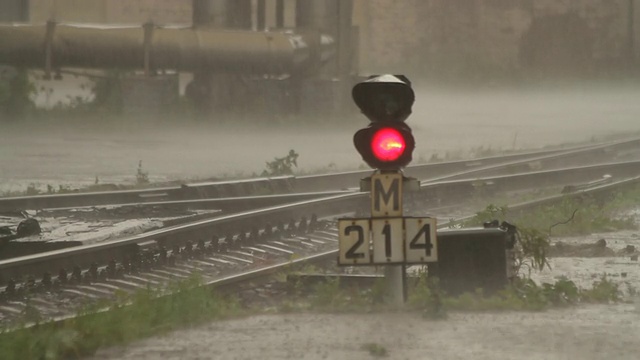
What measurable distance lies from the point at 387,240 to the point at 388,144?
23.1 inches

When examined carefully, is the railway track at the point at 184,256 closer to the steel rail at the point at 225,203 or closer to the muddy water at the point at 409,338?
the steel rail at the point at 225,203

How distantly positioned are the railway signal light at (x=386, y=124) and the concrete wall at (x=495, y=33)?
106ft

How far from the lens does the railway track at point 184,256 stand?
853 centimetres

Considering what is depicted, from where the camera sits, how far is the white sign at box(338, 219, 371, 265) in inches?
294

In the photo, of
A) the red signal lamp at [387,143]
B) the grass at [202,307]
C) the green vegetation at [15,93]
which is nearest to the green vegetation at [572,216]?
the grass at [202,307]

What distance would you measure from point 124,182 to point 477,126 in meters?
15.3

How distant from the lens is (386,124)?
301 inches

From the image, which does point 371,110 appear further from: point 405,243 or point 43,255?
point 43,255

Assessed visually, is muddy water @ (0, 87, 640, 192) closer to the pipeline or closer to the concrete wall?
the pipeline

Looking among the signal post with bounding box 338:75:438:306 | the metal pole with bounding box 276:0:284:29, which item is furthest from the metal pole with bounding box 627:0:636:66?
the signal post with bounding box 338:75:438:306

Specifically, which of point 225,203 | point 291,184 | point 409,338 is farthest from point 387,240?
point 291,184

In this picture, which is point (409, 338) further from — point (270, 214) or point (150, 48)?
point (150, 48)

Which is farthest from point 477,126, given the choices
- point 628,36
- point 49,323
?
point 49,323

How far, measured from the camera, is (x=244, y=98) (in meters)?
26.9
